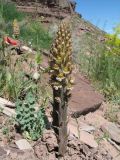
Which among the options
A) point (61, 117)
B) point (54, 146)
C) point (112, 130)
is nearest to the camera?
point (61, 117)

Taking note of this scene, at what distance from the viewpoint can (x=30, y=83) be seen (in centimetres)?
608

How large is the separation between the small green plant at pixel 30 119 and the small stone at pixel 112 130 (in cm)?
135

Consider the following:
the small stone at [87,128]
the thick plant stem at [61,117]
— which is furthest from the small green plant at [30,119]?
the small stone at [87,128]

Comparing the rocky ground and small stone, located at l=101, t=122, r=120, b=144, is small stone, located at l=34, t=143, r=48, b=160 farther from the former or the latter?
small stone, located at l=101, t=122, r=120, b=144

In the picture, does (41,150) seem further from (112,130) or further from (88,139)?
(112,130)

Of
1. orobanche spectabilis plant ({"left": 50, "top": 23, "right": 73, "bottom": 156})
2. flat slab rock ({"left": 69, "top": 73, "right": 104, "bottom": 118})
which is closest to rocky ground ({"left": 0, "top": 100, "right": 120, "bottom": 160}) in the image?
orobanche spectabilis plant ({"left": 50, "top": 23, "right": 73, "bottom": 156})

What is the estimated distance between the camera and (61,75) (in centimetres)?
454

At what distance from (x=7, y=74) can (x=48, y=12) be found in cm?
1148

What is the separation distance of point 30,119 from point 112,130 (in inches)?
64.3

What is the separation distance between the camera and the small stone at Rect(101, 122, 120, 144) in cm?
597

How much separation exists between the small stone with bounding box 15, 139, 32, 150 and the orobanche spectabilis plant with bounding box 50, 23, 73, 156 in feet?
1.17

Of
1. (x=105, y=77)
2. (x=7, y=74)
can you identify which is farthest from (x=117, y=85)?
(x=7, y=74)

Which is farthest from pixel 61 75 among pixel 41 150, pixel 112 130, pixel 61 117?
pixel 112 130

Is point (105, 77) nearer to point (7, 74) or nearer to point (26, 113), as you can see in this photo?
point (7, 74)
